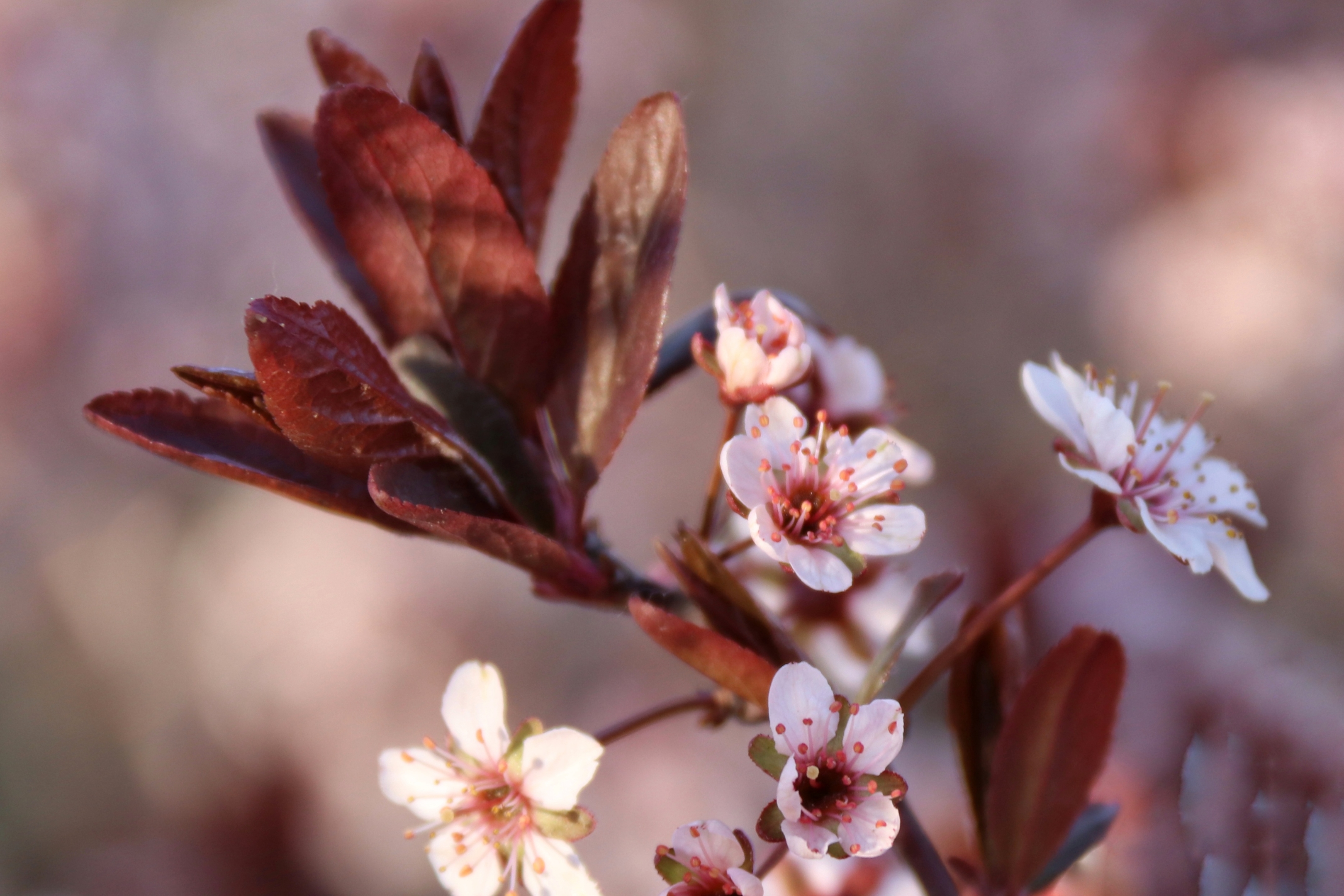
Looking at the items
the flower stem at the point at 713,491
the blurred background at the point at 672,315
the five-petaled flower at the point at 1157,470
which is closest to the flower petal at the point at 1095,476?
the five-petaled flower at the point at 1157,470

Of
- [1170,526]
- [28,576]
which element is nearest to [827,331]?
[1170,526]

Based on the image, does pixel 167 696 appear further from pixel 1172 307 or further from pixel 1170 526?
pixel 1172 307

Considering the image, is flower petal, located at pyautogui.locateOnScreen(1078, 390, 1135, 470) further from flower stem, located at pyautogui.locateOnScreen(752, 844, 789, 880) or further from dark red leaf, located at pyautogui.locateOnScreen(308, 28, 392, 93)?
dark red leaf, located at pyautogui.locateOnScreen(308, 28, 392, 93)

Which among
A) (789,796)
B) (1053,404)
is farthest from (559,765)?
(1053,404)

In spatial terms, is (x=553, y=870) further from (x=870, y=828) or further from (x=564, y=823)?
(x=870, y=828)

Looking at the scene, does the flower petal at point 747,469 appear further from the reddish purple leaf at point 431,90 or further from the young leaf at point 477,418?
the reddish purple leaf at point 431,90

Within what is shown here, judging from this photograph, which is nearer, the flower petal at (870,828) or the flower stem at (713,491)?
the flower petal at (870,828)
